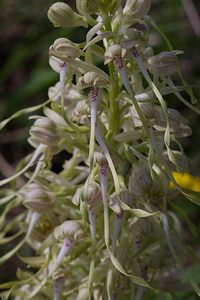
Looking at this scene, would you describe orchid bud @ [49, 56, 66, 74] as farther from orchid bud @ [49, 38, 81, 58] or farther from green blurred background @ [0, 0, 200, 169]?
green blurred background @ [0, 0, 200, 169]

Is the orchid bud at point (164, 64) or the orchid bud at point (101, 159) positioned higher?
the orchid bud at point (164, 64)

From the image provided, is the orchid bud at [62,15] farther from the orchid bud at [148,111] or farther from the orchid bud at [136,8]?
the orchid bud at [148,111]

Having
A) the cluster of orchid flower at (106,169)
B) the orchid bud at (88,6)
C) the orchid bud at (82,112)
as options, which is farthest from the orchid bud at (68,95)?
the orchid bud at (88,6)

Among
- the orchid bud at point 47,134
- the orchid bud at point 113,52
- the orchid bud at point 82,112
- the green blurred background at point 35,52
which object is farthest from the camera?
the green blurred background at point 35,52

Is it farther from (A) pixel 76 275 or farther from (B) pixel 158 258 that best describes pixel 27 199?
(B) pixel 158 258

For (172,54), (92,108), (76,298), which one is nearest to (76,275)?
(76,298)

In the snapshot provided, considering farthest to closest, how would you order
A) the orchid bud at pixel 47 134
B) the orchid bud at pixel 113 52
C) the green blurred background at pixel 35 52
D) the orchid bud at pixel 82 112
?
the green blurred background at pixel 35 52 → the orchid bud at pixel 47 134 → the orchid bud at pixel 82 112 → the orchid bud at pixel 113 52

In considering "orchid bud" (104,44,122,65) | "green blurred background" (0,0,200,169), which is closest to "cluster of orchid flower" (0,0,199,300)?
"orchid bud" (104,44,122,65)
